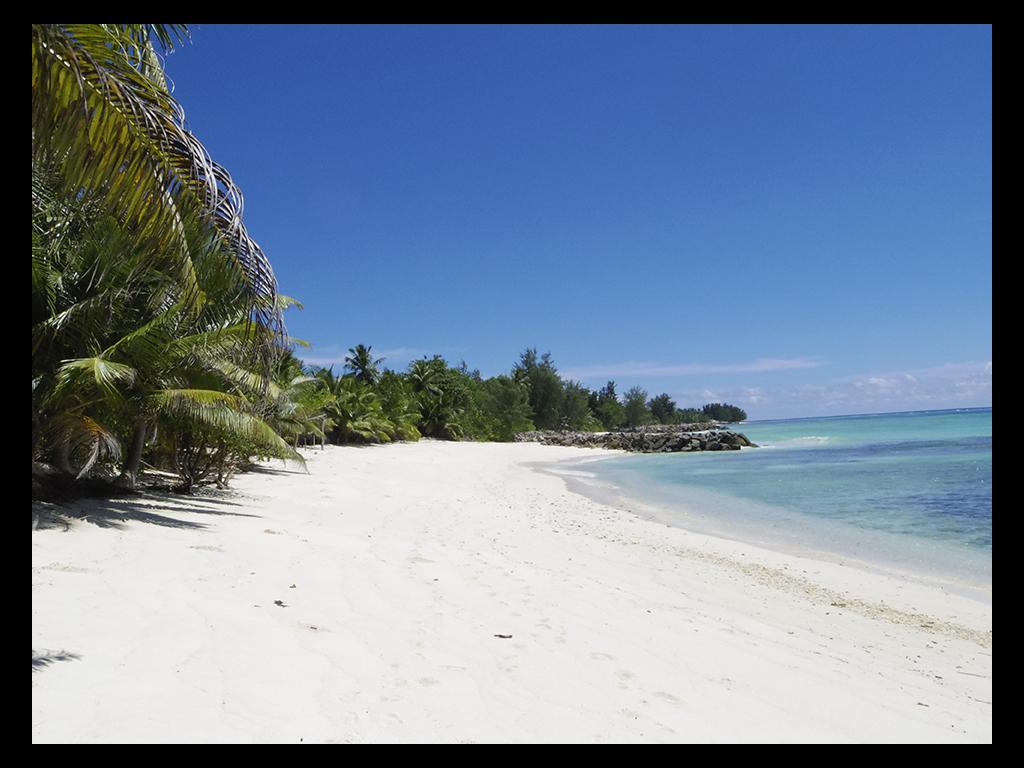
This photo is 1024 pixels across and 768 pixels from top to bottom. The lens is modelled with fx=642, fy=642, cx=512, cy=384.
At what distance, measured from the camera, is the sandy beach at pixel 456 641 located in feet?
10.7

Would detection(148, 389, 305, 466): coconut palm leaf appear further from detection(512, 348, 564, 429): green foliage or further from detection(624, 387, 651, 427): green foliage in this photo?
detection(624, 387, 651, 427): green foliage

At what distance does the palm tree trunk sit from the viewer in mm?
9602

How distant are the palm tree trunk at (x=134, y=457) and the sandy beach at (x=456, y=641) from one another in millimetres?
Answer: 677

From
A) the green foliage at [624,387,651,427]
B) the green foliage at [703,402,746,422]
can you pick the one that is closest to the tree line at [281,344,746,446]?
the green foliage at [624,387,651,427]

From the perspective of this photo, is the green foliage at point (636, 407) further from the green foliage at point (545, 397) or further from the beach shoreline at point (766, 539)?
the beach shoreline at point (766, 539)

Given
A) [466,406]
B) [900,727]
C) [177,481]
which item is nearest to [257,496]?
[177,481]

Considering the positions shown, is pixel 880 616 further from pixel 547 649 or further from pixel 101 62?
pixel 101 62

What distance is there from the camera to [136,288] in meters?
8.36

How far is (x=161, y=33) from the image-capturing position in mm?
3814

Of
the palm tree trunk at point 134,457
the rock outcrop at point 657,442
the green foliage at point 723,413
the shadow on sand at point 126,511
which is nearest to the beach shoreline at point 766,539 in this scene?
the shadow on sand at point 126,511

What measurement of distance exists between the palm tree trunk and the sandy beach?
0.68 metres
